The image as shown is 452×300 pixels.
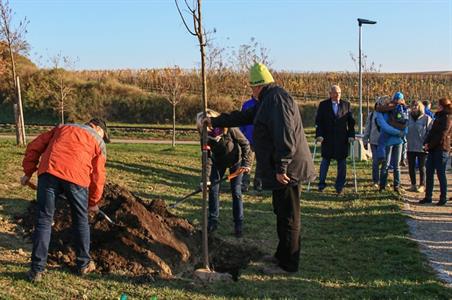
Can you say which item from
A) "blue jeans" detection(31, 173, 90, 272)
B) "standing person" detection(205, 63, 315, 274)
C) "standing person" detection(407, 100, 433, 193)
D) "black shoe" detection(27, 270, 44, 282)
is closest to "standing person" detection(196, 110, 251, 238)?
"standing person" detection(205, 63, 315, 274)

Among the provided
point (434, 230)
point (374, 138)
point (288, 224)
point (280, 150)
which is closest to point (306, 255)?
point (288, 224)

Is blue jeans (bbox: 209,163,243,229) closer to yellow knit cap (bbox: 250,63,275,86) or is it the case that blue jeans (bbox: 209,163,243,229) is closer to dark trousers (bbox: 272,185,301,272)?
dark trousers (bbox: 272,185,301,272)

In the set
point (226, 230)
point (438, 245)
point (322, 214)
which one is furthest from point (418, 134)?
point (226, 230)

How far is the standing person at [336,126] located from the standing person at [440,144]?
1472mm

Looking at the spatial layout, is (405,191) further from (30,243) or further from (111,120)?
(111,120)

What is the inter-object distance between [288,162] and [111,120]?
3332cm

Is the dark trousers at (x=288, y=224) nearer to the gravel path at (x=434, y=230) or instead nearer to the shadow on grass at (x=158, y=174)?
the gravel path at (x=434, y=230)

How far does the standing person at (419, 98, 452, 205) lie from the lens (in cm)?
1012

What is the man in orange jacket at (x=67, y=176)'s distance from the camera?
5.02 m

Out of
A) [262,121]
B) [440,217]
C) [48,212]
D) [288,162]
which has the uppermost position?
[262,121]

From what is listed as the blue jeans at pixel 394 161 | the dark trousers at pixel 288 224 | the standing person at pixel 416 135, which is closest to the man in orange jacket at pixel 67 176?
the dark trousers at pixel 288 224

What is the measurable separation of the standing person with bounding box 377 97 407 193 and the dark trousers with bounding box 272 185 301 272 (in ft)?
19.4

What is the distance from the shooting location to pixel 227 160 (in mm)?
7316

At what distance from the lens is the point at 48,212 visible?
504 cm
